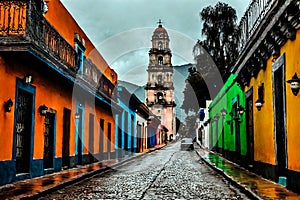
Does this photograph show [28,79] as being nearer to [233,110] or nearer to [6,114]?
[6,114]

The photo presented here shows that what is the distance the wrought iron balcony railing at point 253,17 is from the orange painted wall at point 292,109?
166 centimetres

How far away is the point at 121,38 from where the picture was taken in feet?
77.9

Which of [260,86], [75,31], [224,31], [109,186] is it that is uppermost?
[224,31]

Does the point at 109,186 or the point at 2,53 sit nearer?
the point at 2,53

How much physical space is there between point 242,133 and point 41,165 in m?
7.52

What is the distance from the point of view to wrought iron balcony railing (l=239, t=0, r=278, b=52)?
1077 centimetres

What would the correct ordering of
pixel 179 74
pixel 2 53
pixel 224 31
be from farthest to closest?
pixel 179 74, pixel 224 31, pixel 2 53

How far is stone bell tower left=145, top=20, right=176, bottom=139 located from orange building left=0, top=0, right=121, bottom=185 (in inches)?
1951

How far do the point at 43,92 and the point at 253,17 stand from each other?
624 centimetres

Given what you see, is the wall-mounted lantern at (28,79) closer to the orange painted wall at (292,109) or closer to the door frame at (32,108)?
the door frame at (32,108)

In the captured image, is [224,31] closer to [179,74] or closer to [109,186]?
[109,186]

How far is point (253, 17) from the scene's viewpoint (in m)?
12.4

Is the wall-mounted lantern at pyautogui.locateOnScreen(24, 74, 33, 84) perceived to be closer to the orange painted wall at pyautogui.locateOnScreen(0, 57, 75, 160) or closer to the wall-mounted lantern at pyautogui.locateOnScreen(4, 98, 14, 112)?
the orange painted wall at pyautogui.locateOnScreen(0, 57, 75, 160)

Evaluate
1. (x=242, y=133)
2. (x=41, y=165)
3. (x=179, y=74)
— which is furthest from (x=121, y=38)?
(x=179, y=74)
